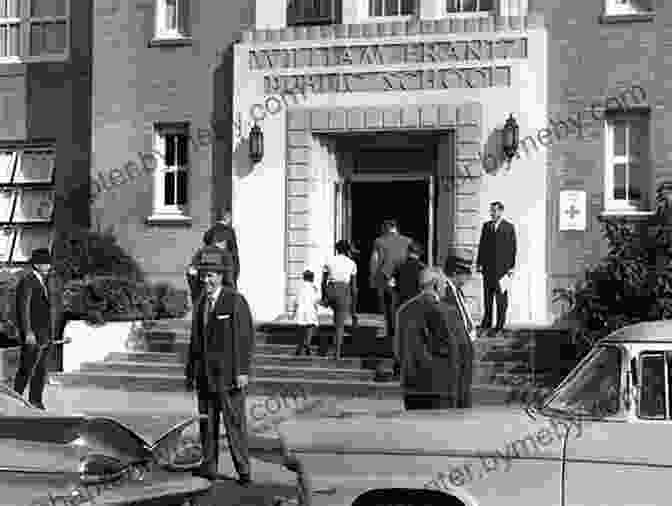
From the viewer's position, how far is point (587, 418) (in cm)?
586

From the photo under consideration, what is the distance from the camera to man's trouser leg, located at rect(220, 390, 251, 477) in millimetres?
9250

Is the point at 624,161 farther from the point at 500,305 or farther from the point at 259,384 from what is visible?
Result: the point at 259,384

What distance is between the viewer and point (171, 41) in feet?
62.8

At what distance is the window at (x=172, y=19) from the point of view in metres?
19.4

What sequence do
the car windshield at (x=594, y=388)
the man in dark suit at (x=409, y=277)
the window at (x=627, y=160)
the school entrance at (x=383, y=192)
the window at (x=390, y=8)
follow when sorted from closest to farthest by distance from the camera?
the car windshield at (x=594, y=388) < the man in dark suit at (x=409, y=277) < the window at (x=627, y=160) < the window at (x=390, y=8) < the school entrance at (x=383, y=192)

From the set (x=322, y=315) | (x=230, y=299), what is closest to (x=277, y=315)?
(x=322, y=315)

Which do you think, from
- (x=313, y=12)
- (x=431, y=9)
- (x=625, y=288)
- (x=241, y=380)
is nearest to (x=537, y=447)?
(x=241, y=380)

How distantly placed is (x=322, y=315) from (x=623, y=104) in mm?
5723

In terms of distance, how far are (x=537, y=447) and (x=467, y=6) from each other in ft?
43.4

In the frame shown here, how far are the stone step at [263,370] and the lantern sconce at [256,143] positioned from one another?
153 inches

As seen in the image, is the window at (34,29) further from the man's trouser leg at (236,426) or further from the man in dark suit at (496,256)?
the man's trouser leg at (236,426)

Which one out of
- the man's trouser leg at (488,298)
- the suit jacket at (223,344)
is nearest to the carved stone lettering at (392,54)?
the man's trouser leg at (488,298)

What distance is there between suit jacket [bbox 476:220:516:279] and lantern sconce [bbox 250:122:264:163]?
171 inches

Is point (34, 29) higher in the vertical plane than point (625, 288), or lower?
higher
